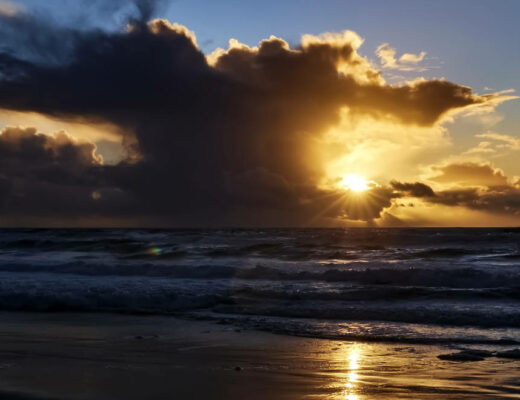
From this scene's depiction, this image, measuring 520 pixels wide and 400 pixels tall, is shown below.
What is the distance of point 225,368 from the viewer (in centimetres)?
586

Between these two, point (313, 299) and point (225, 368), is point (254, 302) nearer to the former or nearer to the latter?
point (313, 299)

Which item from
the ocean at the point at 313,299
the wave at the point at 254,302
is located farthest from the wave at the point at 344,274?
the wave at the point at 254,302

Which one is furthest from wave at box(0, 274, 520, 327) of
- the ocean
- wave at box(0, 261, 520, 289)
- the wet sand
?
wave at box(0, 261, 520, 289)

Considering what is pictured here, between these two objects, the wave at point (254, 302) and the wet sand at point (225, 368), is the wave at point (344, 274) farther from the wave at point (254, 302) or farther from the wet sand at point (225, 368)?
the wet sand at point (225, 368)

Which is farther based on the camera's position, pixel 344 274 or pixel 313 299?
pixel 344 274

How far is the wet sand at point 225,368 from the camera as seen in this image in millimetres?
4895

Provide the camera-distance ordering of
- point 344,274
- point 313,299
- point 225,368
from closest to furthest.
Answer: point 225,368, point 313,299, point 344,274

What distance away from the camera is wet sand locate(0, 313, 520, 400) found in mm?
4895

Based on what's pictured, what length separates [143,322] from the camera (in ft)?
29.8

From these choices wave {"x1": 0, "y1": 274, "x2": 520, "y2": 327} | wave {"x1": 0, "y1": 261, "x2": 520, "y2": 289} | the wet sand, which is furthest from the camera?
wave {"x1": 0, "y1": 261, "x2": 520, "y2": 289}

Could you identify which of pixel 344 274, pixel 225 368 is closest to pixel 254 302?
pixel 225 368

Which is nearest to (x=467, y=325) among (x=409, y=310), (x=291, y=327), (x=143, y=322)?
(x=409, y=310)

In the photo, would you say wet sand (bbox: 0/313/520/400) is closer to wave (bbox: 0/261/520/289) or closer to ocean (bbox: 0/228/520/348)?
ocean (bbox: 0/228/520/348)

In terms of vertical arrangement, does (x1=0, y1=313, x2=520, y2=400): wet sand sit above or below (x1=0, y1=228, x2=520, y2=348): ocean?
above
